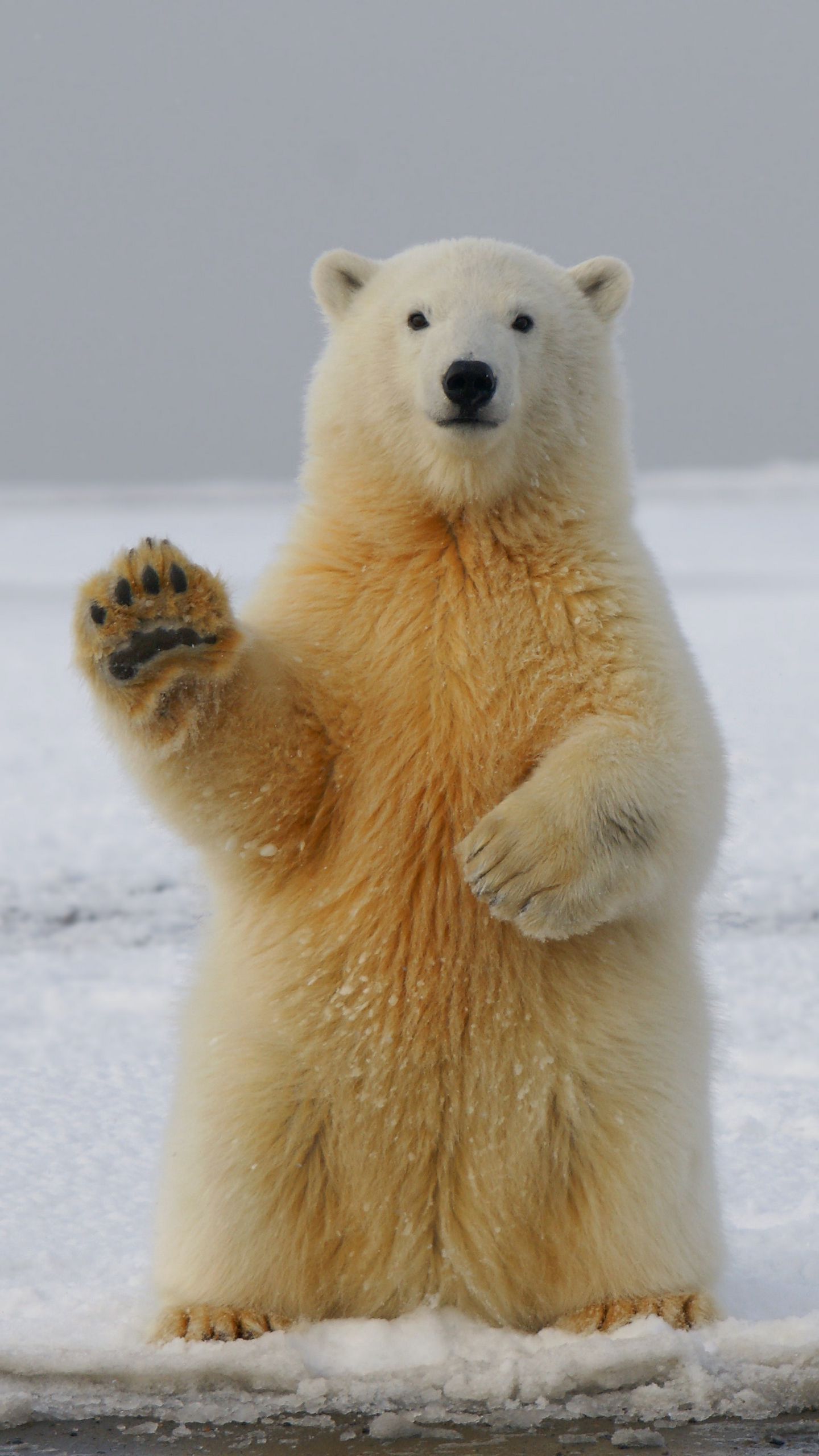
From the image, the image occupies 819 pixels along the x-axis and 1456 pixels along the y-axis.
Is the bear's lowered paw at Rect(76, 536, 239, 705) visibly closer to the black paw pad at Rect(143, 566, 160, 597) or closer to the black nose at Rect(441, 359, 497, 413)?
the black paw pad at Rect(143, 566, 160, 597)

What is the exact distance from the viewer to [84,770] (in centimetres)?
823

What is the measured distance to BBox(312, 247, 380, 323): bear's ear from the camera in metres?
3.46

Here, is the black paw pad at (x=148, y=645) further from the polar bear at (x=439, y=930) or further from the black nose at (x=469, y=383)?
the black nose at (x=469, y=383)

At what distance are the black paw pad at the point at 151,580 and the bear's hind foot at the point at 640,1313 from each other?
1.40 meters

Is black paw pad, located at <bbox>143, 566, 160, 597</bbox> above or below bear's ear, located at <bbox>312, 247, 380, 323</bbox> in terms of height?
below

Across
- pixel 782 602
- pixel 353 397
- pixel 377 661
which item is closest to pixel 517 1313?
pixel 377 661

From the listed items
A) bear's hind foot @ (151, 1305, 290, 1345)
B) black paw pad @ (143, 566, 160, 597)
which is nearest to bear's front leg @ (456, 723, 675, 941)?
black paw pad @ (143, 566, 160, 597)

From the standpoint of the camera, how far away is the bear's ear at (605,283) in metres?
3.43

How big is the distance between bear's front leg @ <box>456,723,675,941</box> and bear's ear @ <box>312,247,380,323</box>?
127cm

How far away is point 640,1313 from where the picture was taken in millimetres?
2740

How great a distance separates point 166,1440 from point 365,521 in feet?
5.27

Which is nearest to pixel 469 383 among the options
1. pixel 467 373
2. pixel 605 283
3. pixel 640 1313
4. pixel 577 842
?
pixel 467 373

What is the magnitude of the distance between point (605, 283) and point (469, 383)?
0.67 metres

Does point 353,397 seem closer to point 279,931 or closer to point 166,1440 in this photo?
point 279,931
